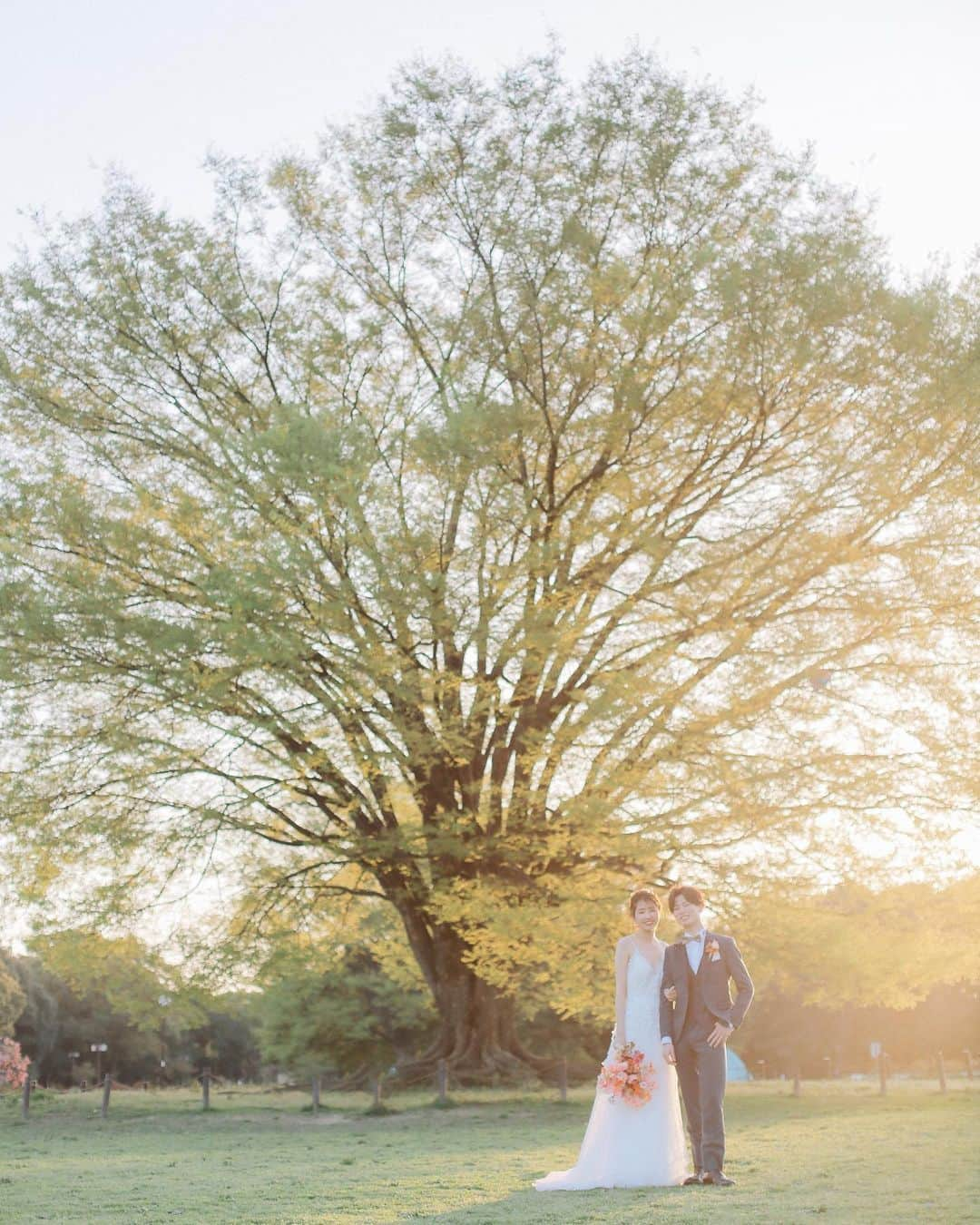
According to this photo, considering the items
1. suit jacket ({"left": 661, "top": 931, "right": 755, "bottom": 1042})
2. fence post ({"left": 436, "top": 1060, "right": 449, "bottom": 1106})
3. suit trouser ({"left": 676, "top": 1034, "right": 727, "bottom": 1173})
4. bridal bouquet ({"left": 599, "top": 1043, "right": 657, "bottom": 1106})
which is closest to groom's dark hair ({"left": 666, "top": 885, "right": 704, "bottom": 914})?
suit jacket ({"left": 661, "top": 931, "right": 755, "bottom": 1042})

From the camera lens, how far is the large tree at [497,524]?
53.6 feet

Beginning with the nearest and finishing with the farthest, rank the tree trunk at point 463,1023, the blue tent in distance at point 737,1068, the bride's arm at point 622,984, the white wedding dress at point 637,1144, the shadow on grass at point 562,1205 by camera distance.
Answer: the shadow on grass at point 562,1205 < the white wedding dress at point 637,1144 < the bride's arm at point 622,984 < the tree trunk at point 463,1023 < the blue tent in distance at point 737,1068

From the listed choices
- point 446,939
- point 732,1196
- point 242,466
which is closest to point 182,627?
point 242,466

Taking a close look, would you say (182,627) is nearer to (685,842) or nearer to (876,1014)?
(685,842)

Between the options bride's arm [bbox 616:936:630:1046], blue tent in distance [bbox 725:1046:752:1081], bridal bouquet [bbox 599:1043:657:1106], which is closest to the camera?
bridal bouquet [bbox 599:1043:657:1106]

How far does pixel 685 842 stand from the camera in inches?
656

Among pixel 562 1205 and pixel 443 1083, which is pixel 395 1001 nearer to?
pixel 443 1083

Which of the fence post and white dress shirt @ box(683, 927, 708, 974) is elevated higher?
white dress shirt @ box(683, 927, 708, 974)

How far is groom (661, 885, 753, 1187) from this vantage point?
26.5ft

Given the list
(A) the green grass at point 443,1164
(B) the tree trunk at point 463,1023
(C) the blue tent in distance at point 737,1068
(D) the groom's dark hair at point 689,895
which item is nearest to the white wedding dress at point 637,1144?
(A) the green grass at point 443,1164

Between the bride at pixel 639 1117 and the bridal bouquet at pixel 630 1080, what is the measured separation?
0.16ft

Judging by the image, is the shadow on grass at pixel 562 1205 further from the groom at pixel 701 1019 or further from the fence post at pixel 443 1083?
the fence post at pixel 443 1083

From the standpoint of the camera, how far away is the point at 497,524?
677 inches

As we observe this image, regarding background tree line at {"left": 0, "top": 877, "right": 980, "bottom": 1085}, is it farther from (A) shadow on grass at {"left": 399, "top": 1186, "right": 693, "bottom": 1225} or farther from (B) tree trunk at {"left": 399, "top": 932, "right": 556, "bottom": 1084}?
(A) shadow on grass at {"left": 399, "top": 1186, "right": 693, "bottom": 1225}
